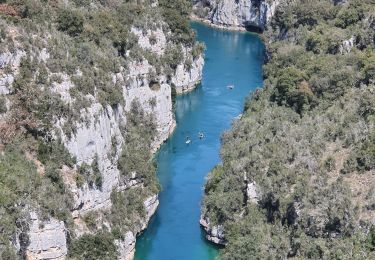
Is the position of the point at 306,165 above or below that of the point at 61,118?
below

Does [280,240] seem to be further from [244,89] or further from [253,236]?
[244,89]

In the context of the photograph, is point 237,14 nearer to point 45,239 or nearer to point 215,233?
point 215,233

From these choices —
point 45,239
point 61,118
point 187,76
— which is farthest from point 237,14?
point 45,239

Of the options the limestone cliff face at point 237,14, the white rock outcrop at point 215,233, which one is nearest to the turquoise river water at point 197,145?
the white rock outcrop at point 215,233

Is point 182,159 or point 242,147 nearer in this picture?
point 242,147

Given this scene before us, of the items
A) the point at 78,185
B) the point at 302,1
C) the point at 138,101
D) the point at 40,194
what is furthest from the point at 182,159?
the point at 302,1

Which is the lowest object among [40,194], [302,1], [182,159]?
[182,159]

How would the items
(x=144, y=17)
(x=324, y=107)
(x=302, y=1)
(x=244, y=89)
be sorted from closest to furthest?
(x=324, y=107) → (x=144, y=17) → (x=244, y=89) → (x=302, y=1)
